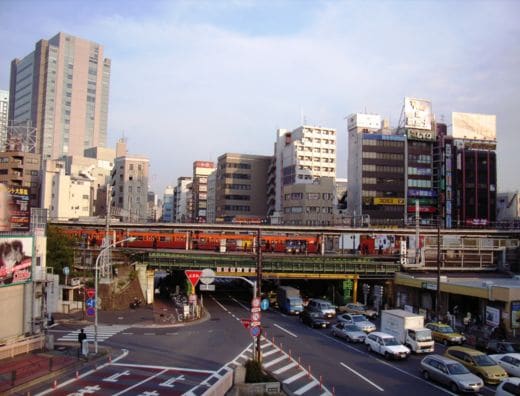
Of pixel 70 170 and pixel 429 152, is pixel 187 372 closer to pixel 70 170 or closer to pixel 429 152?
pixel 429 152

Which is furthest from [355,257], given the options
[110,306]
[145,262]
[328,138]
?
[328,138]

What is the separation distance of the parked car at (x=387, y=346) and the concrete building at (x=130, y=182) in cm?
9626

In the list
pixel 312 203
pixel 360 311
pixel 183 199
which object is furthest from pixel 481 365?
pixel 183 199

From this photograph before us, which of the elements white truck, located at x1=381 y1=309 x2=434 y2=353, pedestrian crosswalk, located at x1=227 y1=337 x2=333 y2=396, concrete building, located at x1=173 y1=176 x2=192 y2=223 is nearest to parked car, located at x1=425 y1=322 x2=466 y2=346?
white truck, located at x1=381 y1=309 x2=434 y2=353

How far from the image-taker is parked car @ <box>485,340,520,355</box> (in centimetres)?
3088

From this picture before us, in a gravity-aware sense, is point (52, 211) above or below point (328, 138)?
below

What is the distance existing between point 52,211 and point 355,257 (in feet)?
232

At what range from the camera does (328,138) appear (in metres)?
122

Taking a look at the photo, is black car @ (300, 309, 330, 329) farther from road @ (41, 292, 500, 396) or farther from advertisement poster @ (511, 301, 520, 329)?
advertisement poster @ (511, 301, 520, 329)

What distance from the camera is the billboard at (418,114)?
358 ft

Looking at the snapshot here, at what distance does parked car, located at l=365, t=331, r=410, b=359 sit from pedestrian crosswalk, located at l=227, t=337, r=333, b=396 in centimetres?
554

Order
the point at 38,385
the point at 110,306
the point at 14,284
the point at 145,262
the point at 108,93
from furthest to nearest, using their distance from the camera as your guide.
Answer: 1. the point at 108,93
2. the point at 145,262
3. the point at 110,306
4. the point at 14,284
5. the point at 38,385

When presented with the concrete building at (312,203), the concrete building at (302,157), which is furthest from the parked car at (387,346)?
the concrete building at (302,157)

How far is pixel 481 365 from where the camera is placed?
26141 millimetres
